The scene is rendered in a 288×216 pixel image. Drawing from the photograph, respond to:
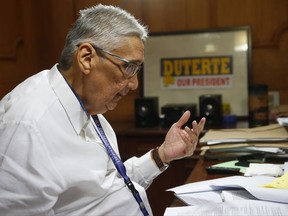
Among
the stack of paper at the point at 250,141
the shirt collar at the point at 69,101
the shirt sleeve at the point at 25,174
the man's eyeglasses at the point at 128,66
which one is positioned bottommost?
the stack of paper at the point at 250,141

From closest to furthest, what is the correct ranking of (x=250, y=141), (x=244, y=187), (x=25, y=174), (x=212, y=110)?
(x=25, y=174) < (x=244, y=187) < (x=250, y=141) < (x=212, y=110)

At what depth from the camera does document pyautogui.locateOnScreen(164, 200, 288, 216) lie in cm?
96

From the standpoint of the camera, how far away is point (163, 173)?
2578mm

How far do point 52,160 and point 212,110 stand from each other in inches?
73.8

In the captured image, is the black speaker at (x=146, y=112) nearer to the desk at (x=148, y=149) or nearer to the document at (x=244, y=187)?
the desk at (x=148, y=149)

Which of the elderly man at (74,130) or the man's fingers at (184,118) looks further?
the man's fingers at (184,118)

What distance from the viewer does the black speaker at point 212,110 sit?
2715 mm

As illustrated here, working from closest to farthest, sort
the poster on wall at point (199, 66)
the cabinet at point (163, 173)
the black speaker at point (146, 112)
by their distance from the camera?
the cabinet at point (163, 173) → the black speaker at point (146, 112) → the poster on wall at point (199, 66)

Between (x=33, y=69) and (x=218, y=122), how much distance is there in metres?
1.74

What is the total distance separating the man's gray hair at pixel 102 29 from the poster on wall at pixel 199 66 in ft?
6.18

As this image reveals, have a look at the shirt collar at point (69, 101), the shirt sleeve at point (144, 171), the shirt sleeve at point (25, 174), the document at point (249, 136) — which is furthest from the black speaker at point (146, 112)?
the shirt sleeve at point (25, 174)

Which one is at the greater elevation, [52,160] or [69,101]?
[69,101]

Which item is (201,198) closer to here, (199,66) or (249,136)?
(249,136)

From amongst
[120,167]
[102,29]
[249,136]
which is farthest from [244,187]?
[249,136]
